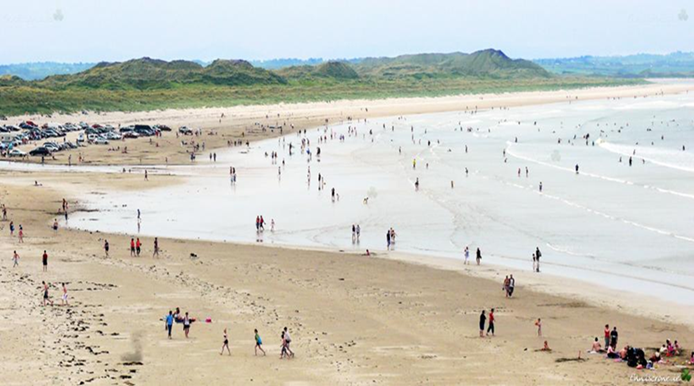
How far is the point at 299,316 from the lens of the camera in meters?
25.4

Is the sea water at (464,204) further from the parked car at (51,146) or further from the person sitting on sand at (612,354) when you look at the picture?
the parked car at (51,146)

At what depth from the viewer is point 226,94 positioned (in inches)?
5408

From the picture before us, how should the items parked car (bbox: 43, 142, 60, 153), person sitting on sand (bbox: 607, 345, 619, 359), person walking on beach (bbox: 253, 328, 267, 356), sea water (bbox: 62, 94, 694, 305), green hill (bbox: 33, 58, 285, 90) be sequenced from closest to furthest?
1. person walking on beach (bbox: 253, 328, 267, 356)
2. person sitting on sand (bbox: 607, 345, 619, 359)
3. sea water (bbox: 62, 94, 694, 305)
4. parked car (bbox: 43, 142, 60, 153)
5. green hill (bbox: 33, 58, 285, 90)

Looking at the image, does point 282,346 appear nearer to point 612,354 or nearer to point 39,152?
point 612,354

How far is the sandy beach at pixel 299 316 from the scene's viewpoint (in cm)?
2055

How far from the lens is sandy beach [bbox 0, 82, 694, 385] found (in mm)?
20547

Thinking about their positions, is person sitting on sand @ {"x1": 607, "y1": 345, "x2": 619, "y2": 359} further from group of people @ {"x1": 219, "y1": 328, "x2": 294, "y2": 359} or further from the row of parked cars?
the row of parked cars

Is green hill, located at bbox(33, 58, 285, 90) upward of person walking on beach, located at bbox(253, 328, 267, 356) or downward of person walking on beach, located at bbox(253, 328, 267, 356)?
upward

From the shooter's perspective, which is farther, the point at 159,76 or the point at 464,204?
the point at 159,76

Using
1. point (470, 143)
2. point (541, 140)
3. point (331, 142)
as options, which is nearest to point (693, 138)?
point (541, 140)

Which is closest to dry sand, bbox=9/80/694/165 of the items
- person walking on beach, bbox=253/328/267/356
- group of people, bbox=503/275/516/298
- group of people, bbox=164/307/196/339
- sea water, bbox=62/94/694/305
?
sea water, bbox=62/94/694/305

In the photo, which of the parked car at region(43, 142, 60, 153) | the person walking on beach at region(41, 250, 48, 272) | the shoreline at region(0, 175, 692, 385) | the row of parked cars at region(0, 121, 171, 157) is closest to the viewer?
the shoreline at region(0, 175, 692, 385)

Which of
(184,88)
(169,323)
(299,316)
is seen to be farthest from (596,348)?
(184,88)

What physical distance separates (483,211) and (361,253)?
1155cm
